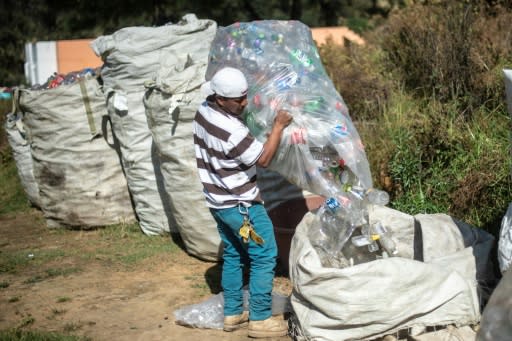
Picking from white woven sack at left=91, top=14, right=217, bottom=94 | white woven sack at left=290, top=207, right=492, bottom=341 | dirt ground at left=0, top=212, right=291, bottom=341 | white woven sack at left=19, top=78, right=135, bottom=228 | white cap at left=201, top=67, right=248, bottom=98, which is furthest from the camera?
white woven sack at left=19, top=78, right=135, bottom=228

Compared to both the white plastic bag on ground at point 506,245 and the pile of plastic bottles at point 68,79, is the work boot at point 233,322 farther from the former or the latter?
the pile of plastic bottles at point 68,79

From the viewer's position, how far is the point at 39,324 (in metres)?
4.39

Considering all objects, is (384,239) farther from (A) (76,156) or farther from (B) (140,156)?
(A) (76,156)

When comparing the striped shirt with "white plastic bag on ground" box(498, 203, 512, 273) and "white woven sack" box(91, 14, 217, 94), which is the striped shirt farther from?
"white woven sack" box(91, 14, 217, 94)

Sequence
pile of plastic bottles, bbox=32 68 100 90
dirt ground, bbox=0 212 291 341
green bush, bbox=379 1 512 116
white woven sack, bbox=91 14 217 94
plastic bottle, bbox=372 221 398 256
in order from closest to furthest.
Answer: plastic bottle, bbox=372 221 398 256
dirt ground, bbox=0 212 291 341
white woven sack, bbox=91 14 217 94
green bush, bbox=379 1 512 116
pile of plastic bottles, bbox=32 68 100 90

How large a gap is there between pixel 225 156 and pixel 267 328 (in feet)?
3.22

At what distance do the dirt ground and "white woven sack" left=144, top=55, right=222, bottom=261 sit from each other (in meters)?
0.28

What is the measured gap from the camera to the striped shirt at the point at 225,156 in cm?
381

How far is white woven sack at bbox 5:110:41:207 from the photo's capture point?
6977 mm

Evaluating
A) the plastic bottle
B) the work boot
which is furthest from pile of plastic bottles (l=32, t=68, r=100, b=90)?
the plastic bottle

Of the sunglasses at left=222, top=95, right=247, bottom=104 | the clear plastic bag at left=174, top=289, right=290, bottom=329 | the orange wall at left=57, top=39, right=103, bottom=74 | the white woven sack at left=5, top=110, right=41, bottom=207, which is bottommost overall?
the orange wall at left=57, top=39, right=103, bottom=74

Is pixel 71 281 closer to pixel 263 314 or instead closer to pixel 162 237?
pixel 162 237

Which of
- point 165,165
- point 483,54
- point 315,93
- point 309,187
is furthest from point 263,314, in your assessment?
point 483,54

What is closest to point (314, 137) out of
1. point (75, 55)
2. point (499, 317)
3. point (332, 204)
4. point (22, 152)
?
point (332, 204)
